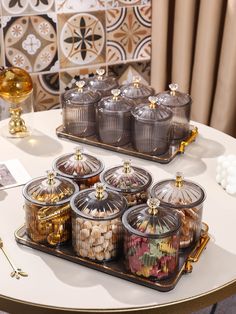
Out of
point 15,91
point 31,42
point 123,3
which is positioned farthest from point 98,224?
point 123,3

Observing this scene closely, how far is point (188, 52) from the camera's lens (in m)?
2.51

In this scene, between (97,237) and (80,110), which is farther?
(80,110)

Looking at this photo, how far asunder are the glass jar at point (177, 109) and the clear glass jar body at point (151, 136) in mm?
89

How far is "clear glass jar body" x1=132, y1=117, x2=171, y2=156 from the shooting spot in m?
1.68

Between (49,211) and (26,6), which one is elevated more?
(26,6)

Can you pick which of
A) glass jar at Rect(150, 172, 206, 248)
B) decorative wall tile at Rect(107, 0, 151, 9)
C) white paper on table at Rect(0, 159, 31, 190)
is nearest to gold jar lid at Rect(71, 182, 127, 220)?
glass jar at Rect(150, 172, 206, 248)

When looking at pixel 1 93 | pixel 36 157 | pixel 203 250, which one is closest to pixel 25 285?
pixel 203 250

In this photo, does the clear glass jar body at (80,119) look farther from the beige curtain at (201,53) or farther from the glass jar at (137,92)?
the beige curtain at (201,53)

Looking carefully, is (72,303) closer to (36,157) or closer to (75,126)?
(36,157)

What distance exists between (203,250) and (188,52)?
1396 millimetres

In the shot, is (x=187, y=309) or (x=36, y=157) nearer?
(x=187, y=309)

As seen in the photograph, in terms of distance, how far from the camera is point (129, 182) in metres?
1.36

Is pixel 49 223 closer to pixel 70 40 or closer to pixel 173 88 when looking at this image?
pixel 173 88

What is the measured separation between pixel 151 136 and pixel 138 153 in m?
0.07
